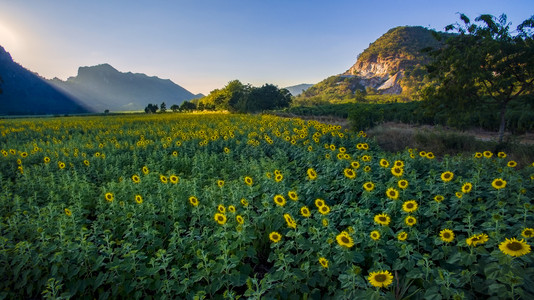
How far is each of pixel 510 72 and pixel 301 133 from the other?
33.3ft

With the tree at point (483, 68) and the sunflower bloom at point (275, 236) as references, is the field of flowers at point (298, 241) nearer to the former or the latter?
the sunflower bloom at point (275, 236)

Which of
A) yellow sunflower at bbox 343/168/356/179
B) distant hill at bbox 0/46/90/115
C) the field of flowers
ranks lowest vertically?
the field of flowers

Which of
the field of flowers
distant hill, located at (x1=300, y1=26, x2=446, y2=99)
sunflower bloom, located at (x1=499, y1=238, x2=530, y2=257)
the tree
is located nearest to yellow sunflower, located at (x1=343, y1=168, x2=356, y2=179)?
the field of flowers

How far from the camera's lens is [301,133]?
408 inches

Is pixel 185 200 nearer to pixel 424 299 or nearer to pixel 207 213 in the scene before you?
pixel 207 213

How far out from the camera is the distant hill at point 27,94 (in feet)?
448

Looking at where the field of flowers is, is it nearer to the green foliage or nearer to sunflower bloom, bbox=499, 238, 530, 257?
sunflower bloom, bbox=499, 238, 530, 257

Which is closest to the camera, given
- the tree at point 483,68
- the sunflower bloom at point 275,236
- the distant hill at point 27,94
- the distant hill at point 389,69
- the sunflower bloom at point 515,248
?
the sunflower bloom at point 515,248

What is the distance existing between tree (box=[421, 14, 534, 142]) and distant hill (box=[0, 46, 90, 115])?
156501mm

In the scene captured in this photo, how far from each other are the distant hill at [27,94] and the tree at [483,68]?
156501 millimetres

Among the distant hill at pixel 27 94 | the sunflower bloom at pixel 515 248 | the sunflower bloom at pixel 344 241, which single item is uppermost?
the distant hill at pixel 27 94

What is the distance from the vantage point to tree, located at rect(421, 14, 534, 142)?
1196 cm

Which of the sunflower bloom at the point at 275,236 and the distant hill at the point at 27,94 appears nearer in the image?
the sunflower bloom at the point at 275,236

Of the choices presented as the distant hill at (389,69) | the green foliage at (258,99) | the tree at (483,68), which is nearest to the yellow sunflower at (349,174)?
the tree at (483,68)
